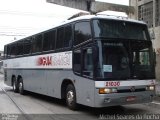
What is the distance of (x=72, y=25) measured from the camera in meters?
13.0

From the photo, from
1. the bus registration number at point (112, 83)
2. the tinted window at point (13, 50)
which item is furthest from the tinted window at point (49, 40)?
the tinted window at point (13, 50)

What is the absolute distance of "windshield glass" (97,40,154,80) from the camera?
1112cm

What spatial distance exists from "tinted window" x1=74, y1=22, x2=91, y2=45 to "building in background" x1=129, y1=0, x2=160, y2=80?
15.1 m

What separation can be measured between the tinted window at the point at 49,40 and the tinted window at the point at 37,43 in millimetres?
630

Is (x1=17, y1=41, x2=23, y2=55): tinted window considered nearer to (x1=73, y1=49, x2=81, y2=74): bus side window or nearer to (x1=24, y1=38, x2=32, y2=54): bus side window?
(x1=24, y1=38, x2=32, y2=54): bus side window

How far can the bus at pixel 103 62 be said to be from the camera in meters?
11.1

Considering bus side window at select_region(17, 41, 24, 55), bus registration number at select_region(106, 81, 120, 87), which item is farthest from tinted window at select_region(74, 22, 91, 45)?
bus side window at select_region(17, 41, 24, 55)

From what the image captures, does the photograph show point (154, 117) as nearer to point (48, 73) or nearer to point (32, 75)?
point (48, 73)

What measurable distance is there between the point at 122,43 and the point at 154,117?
2.51m

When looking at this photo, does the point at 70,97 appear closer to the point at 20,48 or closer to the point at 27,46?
the point at 27,46

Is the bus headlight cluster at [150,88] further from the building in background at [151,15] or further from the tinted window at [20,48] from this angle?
the building in background at [151,15]

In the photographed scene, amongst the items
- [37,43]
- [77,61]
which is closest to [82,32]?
[77,61]

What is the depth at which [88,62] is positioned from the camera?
38.1ft

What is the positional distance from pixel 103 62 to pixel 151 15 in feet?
59.3
